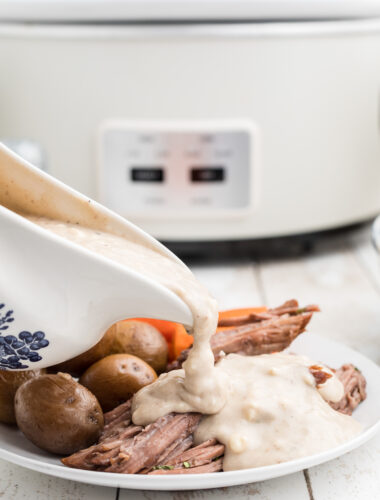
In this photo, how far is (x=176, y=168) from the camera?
1.58 meters

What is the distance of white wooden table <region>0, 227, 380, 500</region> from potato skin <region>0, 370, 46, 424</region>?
6 cm

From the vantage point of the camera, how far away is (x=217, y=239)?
163 cm

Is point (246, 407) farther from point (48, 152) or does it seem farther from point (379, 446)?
point (48, 152)

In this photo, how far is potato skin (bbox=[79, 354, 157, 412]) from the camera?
0.92m

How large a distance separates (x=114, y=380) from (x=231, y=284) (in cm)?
69

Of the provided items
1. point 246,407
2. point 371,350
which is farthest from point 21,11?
point 246,407

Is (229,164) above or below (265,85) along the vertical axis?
below

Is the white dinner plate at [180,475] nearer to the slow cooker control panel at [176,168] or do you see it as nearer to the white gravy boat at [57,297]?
the white gravy boat at [57,297]

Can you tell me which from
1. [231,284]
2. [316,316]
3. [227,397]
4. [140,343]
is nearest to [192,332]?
[227,397]

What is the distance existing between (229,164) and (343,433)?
0.82 metres

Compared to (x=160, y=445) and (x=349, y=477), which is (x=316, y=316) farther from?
(x=160, y=445)

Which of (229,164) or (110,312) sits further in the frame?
(229,164)

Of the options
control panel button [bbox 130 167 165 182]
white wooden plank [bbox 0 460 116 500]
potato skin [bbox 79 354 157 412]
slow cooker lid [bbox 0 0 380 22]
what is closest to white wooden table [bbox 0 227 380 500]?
white wooden plank [bbox 0 460 116 500]

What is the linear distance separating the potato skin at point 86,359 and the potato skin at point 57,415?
0.11m
